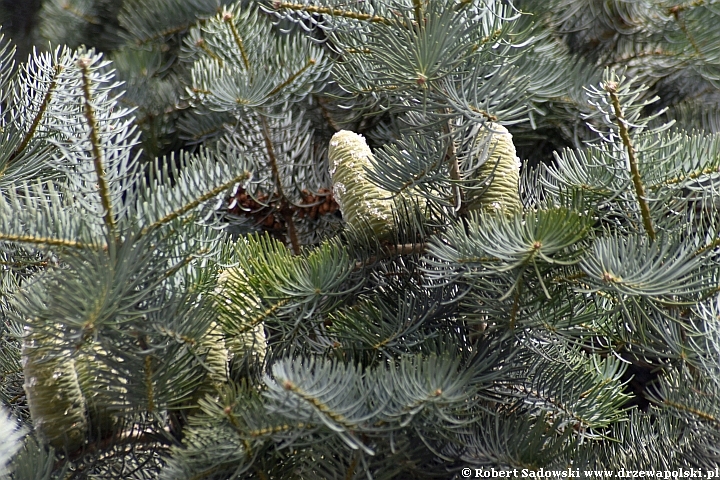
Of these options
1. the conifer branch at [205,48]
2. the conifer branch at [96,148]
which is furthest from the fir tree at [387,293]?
the conifer branch at [205,48]

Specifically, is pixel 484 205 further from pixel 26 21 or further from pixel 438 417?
pixel 26 21

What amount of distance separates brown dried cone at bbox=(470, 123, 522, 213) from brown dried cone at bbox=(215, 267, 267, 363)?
4.1 inches

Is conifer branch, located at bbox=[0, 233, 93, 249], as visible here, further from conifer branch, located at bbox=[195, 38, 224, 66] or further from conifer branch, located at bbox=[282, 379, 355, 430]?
conifer branch, located at bbox=[195, 38, 224, 66]

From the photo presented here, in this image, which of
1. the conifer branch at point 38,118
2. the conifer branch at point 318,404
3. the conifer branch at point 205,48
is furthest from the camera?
the conifer branch at point 205,48

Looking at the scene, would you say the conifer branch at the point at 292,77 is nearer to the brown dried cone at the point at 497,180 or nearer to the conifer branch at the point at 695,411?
the brown dried cone at the point at 497,180

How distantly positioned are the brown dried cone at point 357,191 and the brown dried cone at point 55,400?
0.44 ft

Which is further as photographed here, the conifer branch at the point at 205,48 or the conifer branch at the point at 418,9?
the conifer branch at the point at 205,48

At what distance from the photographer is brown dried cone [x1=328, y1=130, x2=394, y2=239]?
296 millimetres

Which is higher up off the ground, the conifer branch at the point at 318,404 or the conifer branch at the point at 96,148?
the conifer branch at the point at 96,148

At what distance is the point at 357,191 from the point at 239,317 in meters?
0.08

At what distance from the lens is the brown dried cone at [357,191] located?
296mm

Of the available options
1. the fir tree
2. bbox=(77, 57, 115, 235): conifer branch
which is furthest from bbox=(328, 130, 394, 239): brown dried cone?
bbox=(77, 57, 115, 235): conifer branch

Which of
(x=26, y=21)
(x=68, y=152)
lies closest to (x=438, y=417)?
(x=68, y=152)

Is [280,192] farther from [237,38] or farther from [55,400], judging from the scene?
[55,400]
